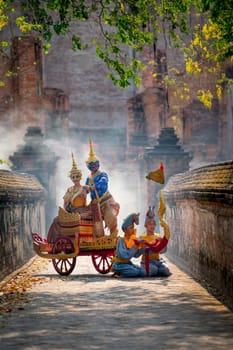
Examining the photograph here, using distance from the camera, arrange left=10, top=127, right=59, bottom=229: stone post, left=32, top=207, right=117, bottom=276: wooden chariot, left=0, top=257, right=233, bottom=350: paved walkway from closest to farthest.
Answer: left=0, top=257, right=233, bottom=350: paved walkway → left=32, top=207, right=117, bottom=276: wooden chariot → left=10, top=127, right=59, bottom=229: stone post

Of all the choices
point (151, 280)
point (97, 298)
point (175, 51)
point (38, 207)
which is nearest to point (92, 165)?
point (151, 280)

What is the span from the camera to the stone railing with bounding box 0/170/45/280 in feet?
42.6

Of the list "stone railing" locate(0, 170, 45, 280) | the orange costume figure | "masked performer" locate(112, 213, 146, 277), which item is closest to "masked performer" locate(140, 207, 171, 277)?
"masked performer" locate(112, 213, 146, 277)

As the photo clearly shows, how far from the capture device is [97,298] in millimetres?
9836

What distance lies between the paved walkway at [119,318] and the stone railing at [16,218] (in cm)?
176

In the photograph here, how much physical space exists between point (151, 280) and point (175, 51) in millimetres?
27700

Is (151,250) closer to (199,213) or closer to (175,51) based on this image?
(199,213)

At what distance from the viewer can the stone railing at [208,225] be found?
31.4 feet

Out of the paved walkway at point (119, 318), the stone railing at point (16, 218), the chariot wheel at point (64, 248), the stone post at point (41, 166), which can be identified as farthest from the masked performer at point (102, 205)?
the stone post at point (41, 166)

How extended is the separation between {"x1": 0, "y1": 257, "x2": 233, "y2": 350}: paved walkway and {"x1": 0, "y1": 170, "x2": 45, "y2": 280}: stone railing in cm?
176

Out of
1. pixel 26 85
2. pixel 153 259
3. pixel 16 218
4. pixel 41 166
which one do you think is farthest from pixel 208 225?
pixel 26 85

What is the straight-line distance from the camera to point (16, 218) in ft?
49.1

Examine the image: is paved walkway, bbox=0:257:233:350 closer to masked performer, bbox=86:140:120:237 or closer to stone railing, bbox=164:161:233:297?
stone railing, bbox=164:161:233:297

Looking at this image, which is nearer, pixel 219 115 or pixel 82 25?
pixel 219 115
